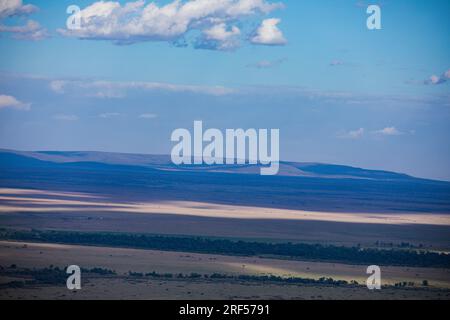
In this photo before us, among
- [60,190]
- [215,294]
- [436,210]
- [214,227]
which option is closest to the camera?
[215,294]

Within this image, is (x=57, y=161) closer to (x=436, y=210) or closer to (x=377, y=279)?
(x=436, y=210)

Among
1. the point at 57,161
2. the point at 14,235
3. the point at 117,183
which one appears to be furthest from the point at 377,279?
the point at 57,161

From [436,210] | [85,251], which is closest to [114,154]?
[436,210]

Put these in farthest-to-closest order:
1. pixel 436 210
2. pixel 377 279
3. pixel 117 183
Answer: pixel 117 183
pixel 436 210
pixel 377 279

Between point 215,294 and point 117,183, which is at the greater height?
point 117,183

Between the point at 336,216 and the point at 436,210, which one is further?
the point at 436,210
